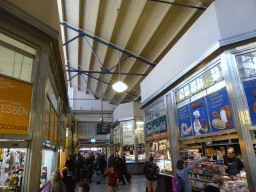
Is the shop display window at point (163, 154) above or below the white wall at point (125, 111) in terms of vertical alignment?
below

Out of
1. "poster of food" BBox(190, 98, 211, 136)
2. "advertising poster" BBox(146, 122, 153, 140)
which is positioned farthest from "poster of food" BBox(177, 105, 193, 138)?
"advertising poster" BBox(146, 122, 153, 140)

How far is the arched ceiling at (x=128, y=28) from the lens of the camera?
290 inches

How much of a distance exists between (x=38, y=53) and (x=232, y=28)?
4.03 m

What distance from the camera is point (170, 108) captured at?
6.63 meters

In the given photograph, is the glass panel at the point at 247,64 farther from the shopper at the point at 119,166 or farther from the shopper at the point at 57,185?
the shopper at the point at 119,166

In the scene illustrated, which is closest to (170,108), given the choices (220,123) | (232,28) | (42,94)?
(220,123)

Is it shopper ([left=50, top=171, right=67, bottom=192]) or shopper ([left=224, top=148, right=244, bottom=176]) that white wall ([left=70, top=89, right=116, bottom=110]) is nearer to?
shopper ([left=50, top=171, right=67, bottom=192])

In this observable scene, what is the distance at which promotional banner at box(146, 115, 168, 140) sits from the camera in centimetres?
709

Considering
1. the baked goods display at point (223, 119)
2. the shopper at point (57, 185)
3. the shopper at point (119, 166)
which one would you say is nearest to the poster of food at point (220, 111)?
the baked goods display at point (223, 119)

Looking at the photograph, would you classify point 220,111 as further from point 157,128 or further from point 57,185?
point 57,185

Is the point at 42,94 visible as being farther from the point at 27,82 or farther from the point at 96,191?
the point at 96,191

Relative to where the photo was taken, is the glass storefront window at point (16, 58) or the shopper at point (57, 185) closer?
the glass storefront window at point (16, 58)

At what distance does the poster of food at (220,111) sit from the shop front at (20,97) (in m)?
3.76

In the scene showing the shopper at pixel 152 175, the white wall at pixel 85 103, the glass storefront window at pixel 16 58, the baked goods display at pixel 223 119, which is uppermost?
the white wall at pixel 85 103
